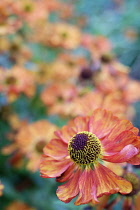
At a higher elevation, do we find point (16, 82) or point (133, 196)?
point (133, 196)

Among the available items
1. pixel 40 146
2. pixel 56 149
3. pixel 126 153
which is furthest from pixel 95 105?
pixel 126 153

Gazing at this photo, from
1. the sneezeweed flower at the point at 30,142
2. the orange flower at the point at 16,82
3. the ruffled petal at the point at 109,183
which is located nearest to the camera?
the ruffled petal at the point at 109,183

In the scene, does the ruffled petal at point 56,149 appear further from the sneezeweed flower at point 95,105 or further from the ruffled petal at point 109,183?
the sneezeweed flower at point 95,105

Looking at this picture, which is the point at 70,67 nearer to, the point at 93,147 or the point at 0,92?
the point at 0,92

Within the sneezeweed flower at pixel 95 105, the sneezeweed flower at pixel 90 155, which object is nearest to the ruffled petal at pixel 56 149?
the sneezeweed flower at pixel 90 155

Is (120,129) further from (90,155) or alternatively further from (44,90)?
(44,90)

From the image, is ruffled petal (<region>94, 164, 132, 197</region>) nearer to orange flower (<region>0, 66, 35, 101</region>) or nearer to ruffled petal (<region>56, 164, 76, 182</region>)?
ruffled petal (<region>56, 164, 76, 182</region>)
